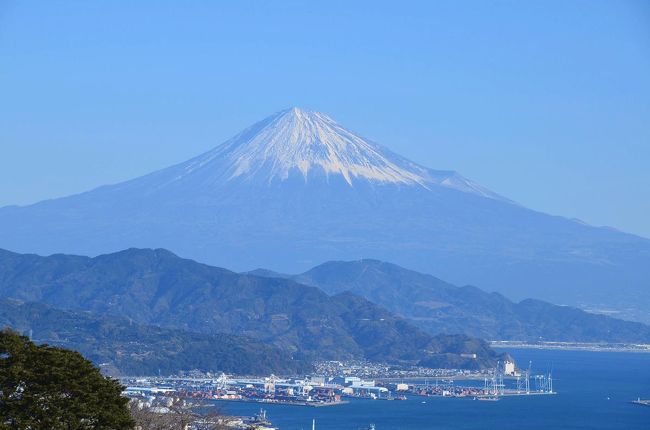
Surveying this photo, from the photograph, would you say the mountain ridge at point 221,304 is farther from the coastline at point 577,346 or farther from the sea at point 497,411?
the coastline at point 577,346

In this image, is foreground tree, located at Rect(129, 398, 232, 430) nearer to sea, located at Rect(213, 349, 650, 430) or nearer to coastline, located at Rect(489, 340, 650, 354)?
sea, located at Rect(213, 349, 650, 430)

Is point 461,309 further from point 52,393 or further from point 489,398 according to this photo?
point 52,393

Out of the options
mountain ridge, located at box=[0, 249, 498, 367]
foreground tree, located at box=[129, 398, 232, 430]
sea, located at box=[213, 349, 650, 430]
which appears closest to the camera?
foreground tree, located at box=[129, 398, 232, 430]

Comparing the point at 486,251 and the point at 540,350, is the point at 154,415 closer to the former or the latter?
the point at 540,350

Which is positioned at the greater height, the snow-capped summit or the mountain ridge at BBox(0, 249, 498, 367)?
the snow-capped summit

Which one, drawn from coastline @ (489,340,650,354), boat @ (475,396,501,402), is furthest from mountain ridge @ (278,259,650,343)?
boat @ (475,396,501,402)

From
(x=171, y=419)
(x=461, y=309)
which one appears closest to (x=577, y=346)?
(x=461, y=309)

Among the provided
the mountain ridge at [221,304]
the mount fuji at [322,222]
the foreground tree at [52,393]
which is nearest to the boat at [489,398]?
the mountain ridge at [221,304]
